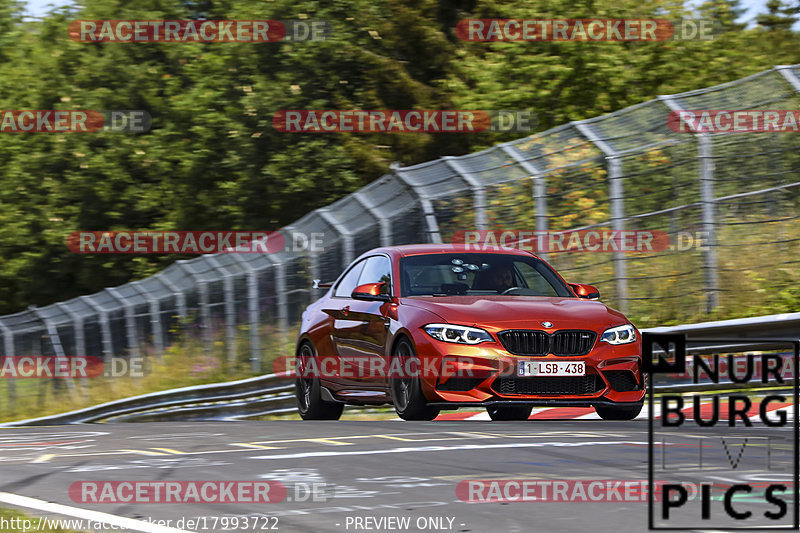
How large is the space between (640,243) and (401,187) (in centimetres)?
367

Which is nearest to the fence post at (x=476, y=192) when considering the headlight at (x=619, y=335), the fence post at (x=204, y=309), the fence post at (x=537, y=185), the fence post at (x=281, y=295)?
the fence post at (x=537, y=185)

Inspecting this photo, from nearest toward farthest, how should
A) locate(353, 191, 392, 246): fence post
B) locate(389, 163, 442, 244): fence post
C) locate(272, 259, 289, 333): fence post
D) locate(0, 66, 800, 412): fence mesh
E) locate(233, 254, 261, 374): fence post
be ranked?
locate(0, 66, 800, 412): fence mesh → locate(389, 163, 442, 244): fence post → locate(353, 191, 392, 246): fence post → locate(272, 259, 289, 333): fence post → locate(233, 254, 261, 374): fence post

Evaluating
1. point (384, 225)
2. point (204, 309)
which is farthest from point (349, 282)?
point (204, 309)

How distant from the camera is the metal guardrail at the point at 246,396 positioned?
12.4 m

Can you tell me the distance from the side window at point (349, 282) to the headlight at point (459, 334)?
2.60 metres

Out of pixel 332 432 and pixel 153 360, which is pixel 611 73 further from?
pixel 332 432

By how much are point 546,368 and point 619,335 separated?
76cm

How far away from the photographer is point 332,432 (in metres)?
12.3

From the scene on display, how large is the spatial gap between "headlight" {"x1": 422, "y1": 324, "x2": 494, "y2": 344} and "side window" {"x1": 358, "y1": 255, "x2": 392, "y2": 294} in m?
1.50

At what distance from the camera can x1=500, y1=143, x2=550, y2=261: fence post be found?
54.0 ft

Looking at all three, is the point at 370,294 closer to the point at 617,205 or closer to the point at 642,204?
the point at 617,205

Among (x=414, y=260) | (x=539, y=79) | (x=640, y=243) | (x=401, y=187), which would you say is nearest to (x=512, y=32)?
(x=539, y=79)

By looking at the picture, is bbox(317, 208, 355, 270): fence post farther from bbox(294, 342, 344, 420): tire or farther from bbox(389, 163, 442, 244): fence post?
bbox(294, 342, 344, 420): tire

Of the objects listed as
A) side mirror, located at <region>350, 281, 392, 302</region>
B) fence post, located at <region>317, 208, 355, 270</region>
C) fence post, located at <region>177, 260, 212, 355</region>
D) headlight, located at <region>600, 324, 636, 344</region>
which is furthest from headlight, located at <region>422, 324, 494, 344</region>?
fence post, located at <region>177, 260, 212, 355</region>
